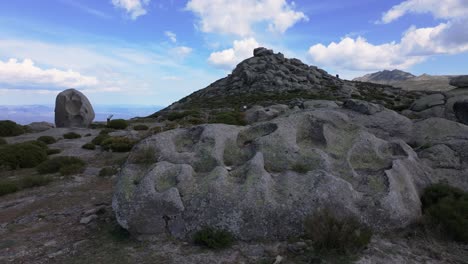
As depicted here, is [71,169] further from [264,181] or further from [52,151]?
[264,181]

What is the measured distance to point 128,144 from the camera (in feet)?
74.9

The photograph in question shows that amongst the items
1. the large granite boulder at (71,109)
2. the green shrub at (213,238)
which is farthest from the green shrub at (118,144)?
the large granite boulder at (71,109)

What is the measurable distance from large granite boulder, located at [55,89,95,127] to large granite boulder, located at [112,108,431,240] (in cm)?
3090

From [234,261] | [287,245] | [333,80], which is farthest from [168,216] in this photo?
[333,80]

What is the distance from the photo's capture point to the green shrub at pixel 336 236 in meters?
7.92

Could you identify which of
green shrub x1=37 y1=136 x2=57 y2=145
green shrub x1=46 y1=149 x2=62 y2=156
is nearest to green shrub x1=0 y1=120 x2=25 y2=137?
green shrub x1=37 y1=136 x2=57 y2=145

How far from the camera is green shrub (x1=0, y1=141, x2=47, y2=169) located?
1934cm

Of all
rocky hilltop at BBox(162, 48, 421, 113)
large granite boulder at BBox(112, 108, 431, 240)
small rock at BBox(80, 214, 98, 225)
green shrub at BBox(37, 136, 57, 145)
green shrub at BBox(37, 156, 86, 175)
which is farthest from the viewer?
rocky hilltop at BBox(162, 48, 421, 113)

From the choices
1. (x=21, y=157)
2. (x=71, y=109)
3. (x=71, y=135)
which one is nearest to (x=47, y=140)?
(x=71, y=135)

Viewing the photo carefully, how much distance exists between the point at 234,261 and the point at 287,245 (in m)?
1.45

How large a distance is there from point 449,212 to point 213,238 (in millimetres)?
6532

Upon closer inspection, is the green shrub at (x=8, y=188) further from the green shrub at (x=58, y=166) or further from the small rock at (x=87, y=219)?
the small rock at (x=87, y=219)

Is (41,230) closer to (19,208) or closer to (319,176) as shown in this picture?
(19,208)

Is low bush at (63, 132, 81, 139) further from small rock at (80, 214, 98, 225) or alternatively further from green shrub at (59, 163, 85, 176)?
small rock at (80, 214, 98, 225)
